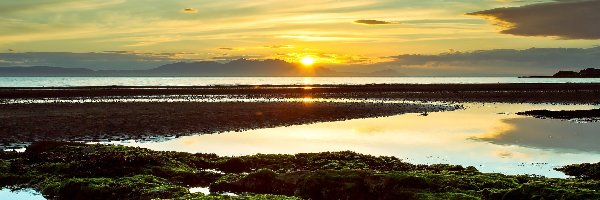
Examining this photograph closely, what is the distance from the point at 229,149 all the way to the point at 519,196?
1913 cm

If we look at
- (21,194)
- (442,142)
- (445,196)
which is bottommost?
(21,194)

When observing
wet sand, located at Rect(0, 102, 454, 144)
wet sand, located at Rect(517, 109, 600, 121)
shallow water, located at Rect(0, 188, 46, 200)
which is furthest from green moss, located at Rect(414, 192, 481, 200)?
wet sand, located at Rect(517, 109, 600, 121)

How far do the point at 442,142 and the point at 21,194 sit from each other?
23.2m

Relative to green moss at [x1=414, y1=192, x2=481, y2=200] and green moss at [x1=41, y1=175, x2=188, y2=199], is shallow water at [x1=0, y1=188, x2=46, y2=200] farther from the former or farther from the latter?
green moss at [x1=414, y1=192, x2=481, y2=200]

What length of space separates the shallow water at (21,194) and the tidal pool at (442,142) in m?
11.5

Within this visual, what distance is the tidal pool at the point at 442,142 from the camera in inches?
1056

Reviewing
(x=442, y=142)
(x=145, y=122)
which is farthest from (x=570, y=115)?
(x=145, y=122)

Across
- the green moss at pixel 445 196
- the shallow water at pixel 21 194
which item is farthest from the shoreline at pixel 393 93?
the shallow water at pixel 21 194

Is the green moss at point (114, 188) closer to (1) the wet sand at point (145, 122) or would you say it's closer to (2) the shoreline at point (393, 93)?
(1) the wet sand at point (145, 122)

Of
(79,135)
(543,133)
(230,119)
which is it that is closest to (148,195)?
(79,135)

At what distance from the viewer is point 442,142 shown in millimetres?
34031

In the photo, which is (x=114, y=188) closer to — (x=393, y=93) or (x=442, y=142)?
(x=442, y=142)

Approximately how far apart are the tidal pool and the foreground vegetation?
4043 mm

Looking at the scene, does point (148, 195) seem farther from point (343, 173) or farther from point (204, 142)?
point (204, 142)
